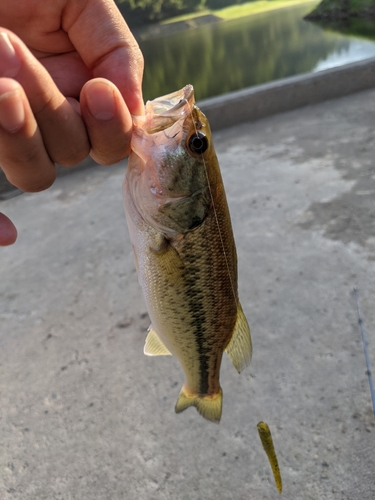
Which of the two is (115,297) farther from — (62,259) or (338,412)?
(338,412)

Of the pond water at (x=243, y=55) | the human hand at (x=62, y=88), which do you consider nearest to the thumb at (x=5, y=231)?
the human hand at (x=62, y=88)

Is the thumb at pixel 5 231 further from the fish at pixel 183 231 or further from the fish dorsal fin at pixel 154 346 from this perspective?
the fish dorsal fin at pixel 154 346

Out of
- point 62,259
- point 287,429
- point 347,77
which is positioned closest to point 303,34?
point 347,77

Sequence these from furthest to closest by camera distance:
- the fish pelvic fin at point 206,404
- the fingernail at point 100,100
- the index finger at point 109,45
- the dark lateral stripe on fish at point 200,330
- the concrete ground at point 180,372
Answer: the concrete ground at point 180,372 < the fish pelvic fin at point 206,404 < the dark lateral stripe on fish at point 200,330 < the index finger at point 109,45 < the fingernail at point 100,100

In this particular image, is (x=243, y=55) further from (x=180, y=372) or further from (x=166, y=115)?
(x=166, y=115)

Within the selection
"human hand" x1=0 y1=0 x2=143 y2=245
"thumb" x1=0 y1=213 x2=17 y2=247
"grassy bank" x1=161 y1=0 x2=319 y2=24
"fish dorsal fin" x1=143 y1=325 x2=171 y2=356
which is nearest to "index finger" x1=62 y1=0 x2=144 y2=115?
"human hand" x1=0 y1=0 x2=143 y2=245

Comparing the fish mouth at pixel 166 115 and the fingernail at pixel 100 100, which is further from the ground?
the fingernail at pixel 100 100
